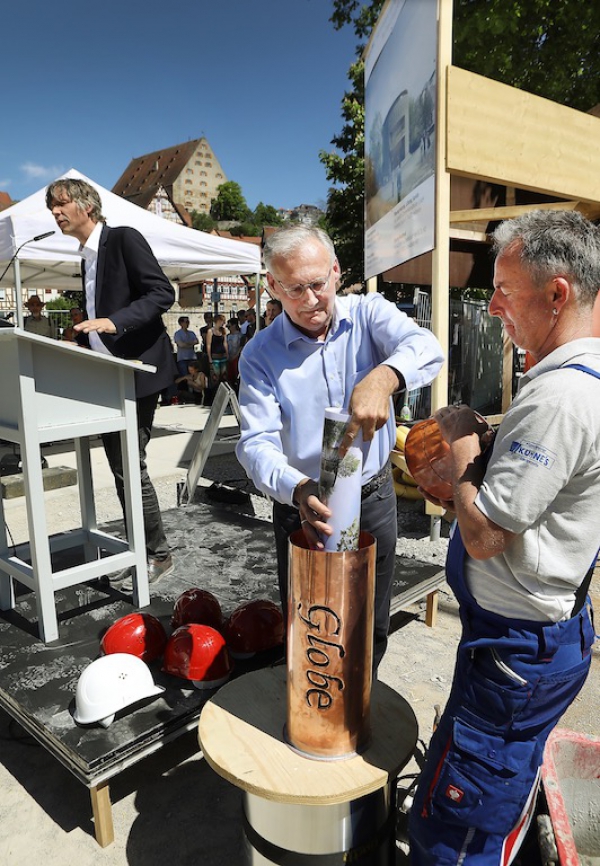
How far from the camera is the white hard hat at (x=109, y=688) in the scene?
80.7 inches

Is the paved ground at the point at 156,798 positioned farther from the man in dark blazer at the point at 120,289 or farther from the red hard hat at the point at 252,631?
the man in dark blazer at the point at 120,289

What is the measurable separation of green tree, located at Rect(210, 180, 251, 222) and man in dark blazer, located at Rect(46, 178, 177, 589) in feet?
357

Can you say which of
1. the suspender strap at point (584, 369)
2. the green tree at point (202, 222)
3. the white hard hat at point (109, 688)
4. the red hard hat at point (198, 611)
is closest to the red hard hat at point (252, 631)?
the red hard hat at point (198, 611)

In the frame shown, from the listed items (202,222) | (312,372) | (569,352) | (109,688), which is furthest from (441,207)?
(202,222)

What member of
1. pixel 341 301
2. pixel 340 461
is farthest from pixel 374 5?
pixel 340 461

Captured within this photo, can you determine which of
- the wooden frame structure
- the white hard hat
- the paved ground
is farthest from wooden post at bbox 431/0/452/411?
the white hard hat

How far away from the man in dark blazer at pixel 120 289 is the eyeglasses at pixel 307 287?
139 cm

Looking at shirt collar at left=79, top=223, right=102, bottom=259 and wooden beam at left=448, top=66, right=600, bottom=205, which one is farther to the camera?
wooden beam at left=448, top=66, right=600, bottom=205

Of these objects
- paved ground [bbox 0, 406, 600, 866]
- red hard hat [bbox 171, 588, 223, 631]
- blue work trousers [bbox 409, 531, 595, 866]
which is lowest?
paved ground [bbox 0, 406, 600, 866]

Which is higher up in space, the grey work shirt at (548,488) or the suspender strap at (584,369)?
the suspender strap at (584,369)

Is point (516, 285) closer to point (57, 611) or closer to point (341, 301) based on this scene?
point (341, 301)

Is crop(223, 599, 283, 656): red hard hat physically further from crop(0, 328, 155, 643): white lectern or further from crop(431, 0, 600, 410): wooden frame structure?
crop(431, 0, 600, 410): wooden frame structure

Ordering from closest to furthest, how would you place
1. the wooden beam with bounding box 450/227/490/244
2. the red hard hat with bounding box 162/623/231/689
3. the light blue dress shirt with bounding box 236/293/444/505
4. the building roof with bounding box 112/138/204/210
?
the light blue dress shirt with bounding box 236/293/444/505, the red hard hat with bounding box 162/623/231/689, the wooden beam with bounding box 450/227/490/244, the building roof with bounding box 112/138/204/210

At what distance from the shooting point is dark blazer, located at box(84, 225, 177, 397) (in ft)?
9.99
